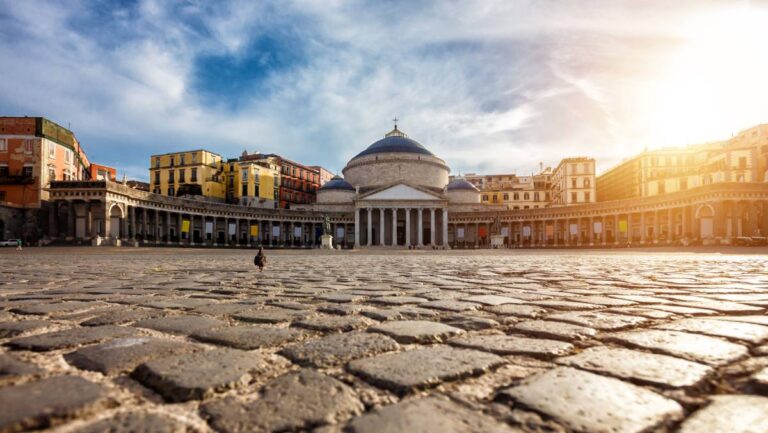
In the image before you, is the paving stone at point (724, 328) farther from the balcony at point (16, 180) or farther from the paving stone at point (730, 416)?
the balcony at point (16, 180)

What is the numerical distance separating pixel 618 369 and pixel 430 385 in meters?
0.83

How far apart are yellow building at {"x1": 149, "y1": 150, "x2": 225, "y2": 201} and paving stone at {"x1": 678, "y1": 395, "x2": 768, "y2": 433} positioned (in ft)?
204

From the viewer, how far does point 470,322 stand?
9.42 ft

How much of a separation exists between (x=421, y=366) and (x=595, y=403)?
2.15 ft

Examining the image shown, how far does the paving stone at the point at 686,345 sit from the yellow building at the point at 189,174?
61287 millimetres

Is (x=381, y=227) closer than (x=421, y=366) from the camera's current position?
No

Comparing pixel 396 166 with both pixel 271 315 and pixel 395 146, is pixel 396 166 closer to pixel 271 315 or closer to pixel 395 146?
pixel 395 146

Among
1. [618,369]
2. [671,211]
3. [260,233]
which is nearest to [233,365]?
[618,369]

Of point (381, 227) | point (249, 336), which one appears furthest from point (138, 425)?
point (381, 227)

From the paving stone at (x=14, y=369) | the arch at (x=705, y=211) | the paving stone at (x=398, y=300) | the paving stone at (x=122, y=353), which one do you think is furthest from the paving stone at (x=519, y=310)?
the arch at (x=705, y=211)

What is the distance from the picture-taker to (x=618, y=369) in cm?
181

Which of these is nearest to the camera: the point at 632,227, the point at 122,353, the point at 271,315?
the point at 122,353

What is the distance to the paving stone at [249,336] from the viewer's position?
87.7 inches

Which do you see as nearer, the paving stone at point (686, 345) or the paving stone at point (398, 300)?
the paving stone at point (686, 345)
